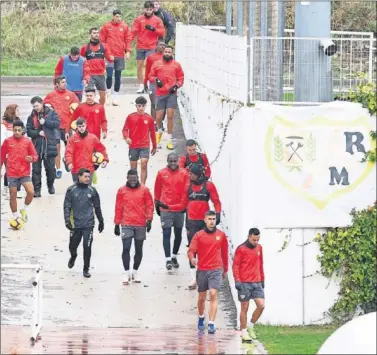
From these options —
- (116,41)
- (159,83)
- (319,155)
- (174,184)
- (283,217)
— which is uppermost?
(116,41)

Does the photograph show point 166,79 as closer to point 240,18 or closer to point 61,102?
point 61,102

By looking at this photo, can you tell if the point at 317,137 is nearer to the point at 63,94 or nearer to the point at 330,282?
the point at 330,282

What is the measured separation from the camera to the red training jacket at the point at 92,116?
23.2m

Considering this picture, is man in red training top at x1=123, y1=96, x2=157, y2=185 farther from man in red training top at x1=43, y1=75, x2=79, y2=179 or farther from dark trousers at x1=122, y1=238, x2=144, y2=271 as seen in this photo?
dark trousers at x1=122, y1=238, x2=144, y2=271

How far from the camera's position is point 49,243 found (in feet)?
70.1

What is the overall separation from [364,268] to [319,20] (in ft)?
12.7

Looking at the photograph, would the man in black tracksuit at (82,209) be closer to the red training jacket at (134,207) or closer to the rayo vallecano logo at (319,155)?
the red training jacket at (134,207)

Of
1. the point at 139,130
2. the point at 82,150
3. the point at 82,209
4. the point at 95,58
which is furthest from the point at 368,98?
the point at 95,58

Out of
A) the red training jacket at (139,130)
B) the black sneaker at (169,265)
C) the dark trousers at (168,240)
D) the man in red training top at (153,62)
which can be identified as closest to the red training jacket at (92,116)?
the red training jacket at (139,130)

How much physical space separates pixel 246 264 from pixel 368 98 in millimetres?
3071

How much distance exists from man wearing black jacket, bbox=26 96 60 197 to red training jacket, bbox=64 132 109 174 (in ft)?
3.86

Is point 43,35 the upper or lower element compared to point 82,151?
upper

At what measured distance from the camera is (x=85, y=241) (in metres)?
19.7

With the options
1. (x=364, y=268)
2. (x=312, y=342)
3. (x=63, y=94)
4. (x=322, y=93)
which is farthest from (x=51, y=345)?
(x=63, y=94)
